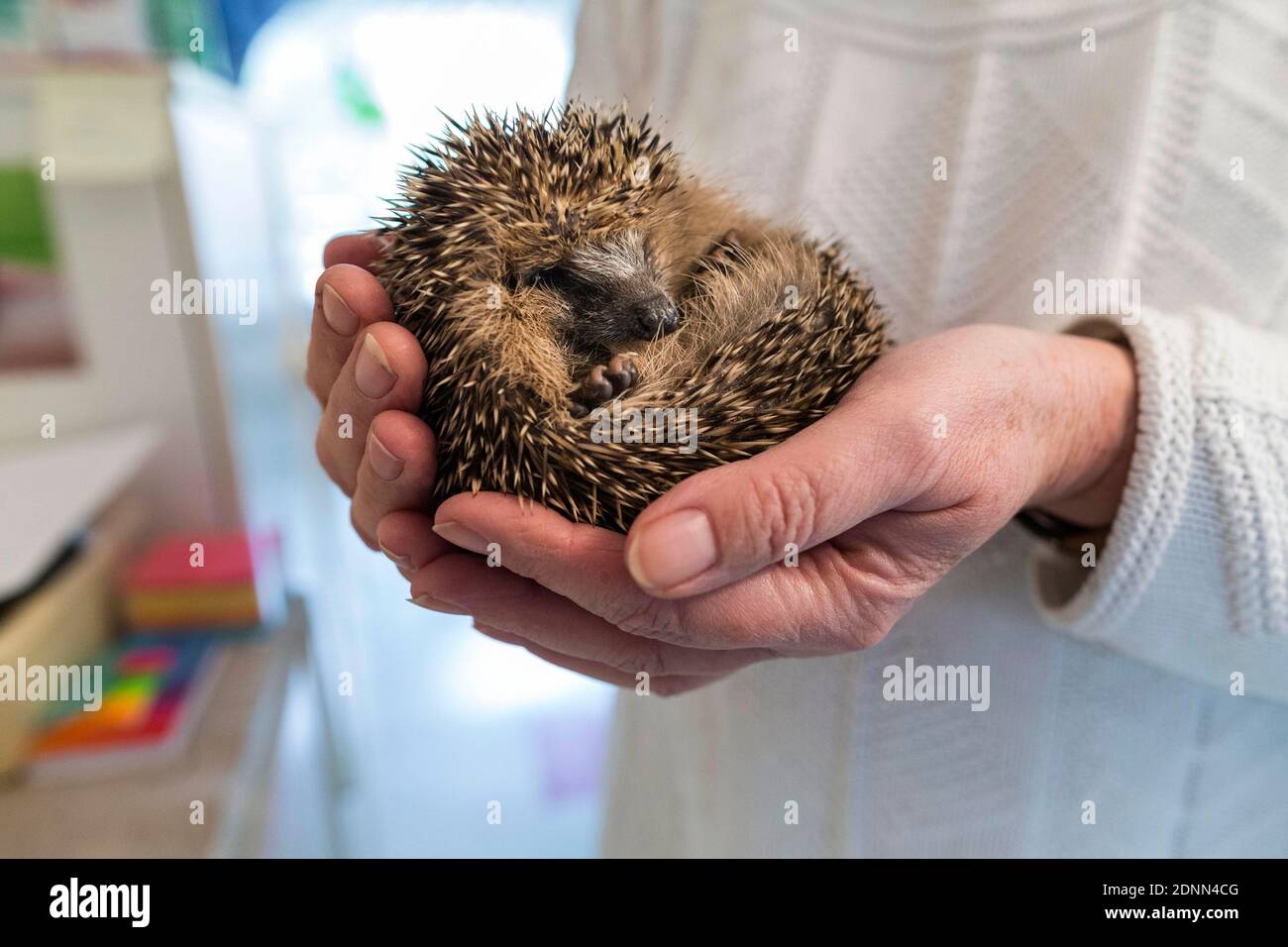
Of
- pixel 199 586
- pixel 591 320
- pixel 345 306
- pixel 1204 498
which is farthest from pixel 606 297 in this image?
pixel 199 586

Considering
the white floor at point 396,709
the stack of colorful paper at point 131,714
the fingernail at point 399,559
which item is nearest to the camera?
the fingernail at point 399,559

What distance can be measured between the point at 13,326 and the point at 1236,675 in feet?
8.51

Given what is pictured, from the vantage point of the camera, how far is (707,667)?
1.02 m

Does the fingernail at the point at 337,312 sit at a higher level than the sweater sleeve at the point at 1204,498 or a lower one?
higher

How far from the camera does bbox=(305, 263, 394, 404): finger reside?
0.94 meters

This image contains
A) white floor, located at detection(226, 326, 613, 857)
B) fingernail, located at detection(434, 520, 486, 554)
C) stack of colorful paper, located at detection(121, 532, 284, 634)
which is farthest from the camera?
white floor, located at detection(226, 326, 613, 857)

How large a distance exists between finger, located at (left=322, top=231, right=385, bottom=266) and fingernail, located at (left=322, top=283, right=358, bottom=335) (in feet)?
0.52

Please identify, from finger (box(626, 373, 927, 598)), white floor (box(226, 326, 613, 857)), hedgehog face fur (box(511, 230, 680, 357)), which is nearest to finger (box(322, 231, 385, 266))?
hedgehog face fur (box(511, 230, 680, 357))

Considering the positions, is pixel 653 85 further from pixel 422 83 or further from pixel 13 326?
pixel 422 83

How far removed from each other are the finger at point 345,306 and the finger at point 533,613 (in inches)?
11.3

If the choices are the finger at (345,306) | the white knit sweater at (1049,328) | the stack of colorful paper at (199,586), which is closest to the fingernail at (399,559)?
the finger at (345,306)

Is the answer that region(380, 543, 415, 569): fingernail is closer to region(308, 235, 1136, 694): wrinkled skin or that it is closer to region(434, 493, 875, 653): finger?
region(308, 235, 1136, 694): wrinkled skin

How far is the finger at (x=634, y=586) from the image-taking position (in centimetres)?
83

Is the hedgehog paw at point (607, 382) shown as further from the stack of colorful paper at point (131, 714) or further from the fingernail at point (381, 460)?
the stack of colorful paper at point (131, 714)
